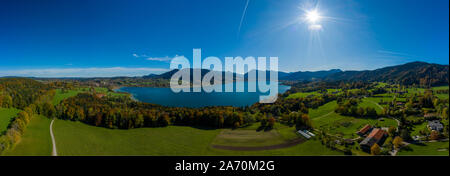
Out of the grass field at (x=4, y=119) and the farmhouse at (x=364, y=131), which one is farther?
the grass field at (x=4, y=119)

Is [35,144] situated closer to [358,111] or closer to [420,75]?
[358,111]

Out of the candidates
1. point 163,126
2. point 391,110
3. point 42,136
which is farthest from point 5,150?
point 391,110

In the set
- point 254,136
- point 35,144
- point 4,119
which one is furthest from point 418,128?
point 4,119

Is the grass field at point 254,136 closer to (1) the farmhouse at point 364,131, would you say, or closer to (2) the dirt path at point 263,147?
(2) the dirt path at point 263,147

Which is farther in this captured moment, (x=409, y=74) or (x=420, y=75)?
(x=409, y=74)

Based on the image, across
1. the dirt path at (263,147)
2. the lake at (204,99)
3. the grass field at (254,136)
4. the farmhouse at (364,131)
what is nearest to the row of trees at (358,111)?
the farmhouse at (364,131)

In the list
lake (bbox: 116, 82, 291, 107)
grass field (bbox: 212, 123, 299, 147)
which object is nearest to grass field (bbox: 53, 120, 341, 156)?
grass field (bbox: 212, 123, 299, 147)

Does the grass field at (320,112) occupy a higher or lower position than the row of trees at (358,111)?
lower
